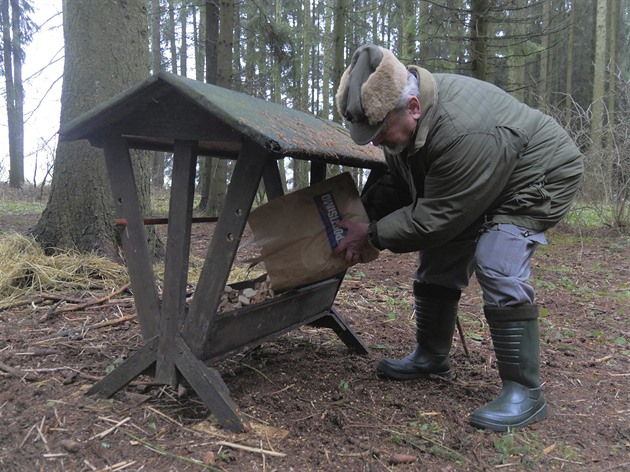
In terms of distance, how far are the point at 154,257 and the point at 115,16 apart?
2145mm

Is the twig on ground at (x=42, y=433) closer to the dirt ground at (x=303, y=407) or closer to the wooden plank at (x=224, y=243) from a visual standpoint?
the dirt ground at (x=303, y=407)

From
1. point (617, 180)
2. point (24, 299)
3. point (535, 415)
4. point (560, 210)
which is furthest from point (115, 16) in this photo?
point (617, 180)

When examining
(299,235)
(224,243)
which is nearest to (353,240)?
(299,235)

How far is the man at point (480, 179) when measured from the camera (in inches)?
86.0

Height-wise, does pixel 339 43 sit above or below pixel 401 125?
above

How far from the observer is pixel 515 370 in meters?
2.40

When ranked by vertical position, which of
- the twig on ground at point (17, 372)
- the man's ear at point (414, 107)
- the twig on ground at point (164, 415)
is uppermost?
the man's ear at point (414, 107)

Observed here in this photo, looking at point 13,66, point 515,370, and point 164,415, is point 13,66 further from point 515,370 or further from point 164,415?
point 515,370

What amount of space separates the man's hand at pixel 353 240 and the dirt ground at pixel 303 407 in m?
0.75

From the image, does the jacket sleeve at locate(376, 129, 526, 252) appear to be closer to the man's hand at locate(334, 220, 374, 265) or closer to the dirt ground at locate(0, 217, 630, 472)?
the man's hand at locate(334, 220, 374, 265)

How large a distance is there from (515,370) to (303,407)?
1.01m

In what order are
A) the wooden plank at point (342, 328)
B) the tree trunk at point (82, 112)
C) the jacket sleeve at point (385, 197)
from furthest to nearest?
the tree trunk at point (82, 112)
the wooden plank at point (342, 328)
the jacket sleeve at point (385, 197)

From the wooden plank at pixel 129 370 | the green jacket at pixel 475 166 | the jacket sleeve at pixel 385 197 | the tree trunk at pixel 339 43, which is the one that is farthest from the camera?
the tree trunk at pixel 339 43

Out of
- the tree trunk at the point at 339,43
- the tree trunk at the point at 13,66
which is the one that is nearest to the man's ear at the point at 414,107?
the tree trunk at the point at 339,43
